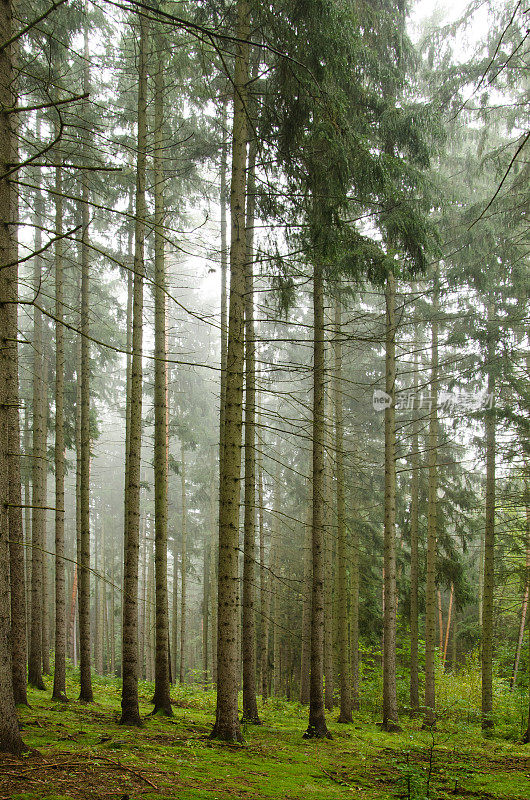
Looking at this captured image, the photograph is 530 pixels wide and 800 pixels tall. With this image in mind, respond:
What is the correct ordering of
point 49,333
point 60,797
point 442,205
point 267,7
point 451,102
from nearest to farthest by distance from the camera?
1. point 60,797
2. point 267,7
3. point 442,205
4. point 451,102
5. point 49,333

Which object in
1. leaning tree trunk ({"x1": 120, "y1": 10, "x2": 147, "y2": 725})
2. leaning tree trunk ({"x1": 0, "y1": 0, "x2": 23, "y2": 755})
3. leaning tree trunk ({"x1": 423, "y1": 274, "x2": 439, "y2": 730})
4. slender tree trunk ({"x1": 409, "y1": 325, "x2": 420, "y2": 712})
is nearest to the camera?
leaning tree trunk ({"x1": 0, "y1": 0, "x2": 23, "y2": 755})

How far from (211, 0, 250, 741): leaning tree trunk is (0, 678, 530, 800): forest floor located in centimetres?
61

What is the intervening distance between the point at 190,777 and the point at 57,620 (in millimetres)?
5975

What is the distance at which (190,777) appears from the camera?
4906mm

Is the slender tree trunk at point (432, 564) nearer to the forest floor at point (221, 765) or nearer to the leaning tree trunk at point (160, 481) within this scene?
the forest floor at point (221, 765)

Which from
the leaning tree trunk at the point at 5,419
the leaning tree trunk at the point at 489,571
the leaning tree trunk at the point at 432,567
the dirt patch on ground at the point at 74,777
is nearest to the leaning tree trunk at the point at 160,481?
the dirt patch on ground at the point at 74,777

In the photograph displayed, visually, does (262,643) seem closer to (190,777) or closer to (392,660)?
(392,660)

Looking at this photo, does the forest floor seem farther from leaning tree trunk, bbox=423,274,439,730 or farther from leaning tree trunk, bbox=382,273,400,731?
leaning tree trunk, bbox=423,274,439,730

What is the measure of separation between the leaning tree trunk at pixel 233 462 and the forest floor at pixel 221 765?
2.00 ft

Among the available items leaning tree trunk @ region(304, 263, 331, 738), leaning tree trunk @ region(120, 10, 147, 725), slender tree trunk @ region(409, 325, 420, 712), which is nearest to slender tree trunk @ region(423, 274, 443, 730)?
slender tree trunk @ region(409, 325, 420, 712)

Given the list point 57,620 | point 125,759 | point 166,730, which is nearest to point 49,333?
point 57,620

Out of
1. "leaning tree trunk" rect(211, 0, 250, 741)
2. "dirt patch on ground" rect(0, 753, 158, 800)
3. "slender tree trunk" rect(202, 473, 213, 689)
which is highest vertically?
"leaning tree trunk" rect(211, 0, 250, 741)

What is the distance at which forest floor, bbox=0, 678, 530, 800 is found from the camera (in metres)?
4.32

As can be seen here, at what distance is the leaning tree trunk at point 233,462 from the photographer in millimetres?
6648
